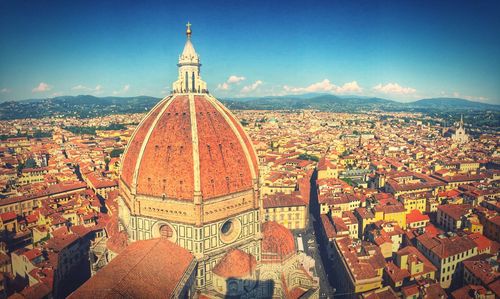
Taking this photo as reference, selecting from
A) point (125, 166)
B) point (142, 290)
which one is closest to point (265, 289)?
point (142, 290)

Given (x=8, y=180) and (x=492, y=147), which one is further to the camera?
(x=492, y=147)

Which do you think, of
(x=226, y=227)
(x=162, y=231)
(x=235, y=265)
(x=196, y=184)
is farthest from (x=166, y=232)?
(x=235, y=265)

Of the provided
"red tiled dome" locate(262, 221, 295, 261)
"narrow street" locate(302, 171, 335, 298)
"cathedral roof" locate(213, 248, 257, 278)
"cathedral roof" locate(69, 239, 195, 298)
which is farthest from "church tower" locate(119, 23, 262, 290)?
"narrow street" locate(302, 171, 335, 298)

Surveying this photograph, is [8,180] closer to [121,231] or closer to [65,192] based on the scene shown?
[65,192]

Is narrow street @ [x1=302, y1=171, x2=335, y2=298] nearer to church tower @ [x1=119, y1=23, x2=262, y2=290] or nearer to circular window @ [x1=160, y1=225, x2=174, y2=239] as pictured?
church tower @ [x1=119, y1=23, x2=262, y2=290]

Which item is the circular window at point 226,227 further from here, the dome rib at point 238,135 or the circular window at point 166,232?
the dome rib at point 238,135

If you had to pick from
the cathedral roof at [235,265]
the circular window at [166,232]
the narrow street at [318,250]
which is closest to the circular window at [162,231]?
the circular window at [166,232]
